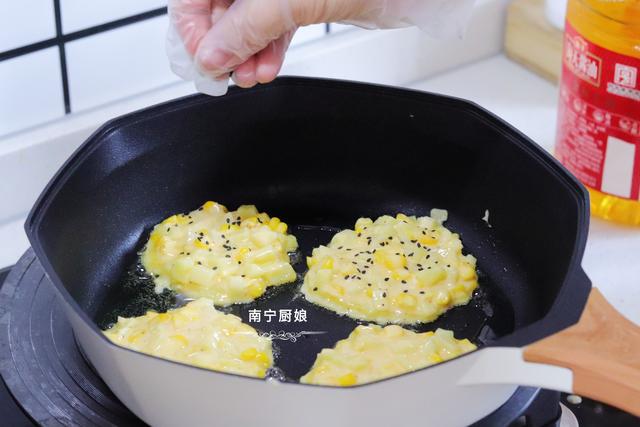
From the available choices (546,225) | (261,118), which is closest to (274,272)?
(261,118)

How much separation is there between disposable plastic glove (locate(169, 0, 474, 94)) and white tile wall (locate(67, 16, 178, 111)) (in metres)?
0.27

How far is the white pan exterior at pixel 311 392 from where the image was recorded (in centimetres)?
89

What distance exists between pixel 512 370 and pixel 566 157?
60cm

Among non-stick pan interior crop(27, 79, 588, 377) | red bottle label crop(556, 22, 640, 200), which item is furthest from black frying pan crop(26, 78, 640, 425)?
red bottle label crop(556, 22, 640, 200)

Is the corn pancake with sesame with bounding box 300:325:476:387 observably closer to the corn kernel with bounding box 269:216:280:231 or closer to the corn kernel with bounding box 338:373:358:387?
the corn kernel with bounding box 338:373:358:387

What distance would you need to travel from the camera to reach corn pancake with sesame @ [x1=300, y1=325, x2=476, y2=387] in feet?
3.66

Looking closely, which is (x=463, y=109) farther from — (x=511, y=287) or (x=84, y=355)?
(x=84, y=355)

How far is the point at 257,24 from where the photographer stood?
1.07 m

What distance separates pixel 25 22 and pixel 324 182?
0.45 metres

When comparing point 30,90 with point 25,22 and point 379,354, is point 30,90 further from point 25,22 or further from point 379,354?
point 379,354

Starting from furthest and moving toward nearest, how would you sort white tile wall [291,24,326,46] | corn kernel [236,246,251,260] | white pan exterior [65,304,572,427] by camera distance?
white tile wall [291,24,326,46] → corn kernel [236,246,251,260] → white pan exterior [65,304,572,427]

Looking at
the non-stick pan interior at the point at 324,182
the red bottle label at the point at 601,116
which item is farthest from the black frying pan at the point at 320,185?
the red bottle label at the point at 601,116

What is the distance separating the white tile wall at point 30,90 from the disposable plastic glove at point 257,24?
28 centimetres

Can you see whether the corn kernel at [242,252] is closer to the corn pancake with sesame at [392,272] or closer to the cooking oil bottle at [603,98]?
the corn pancake with sesame at [392,272]
